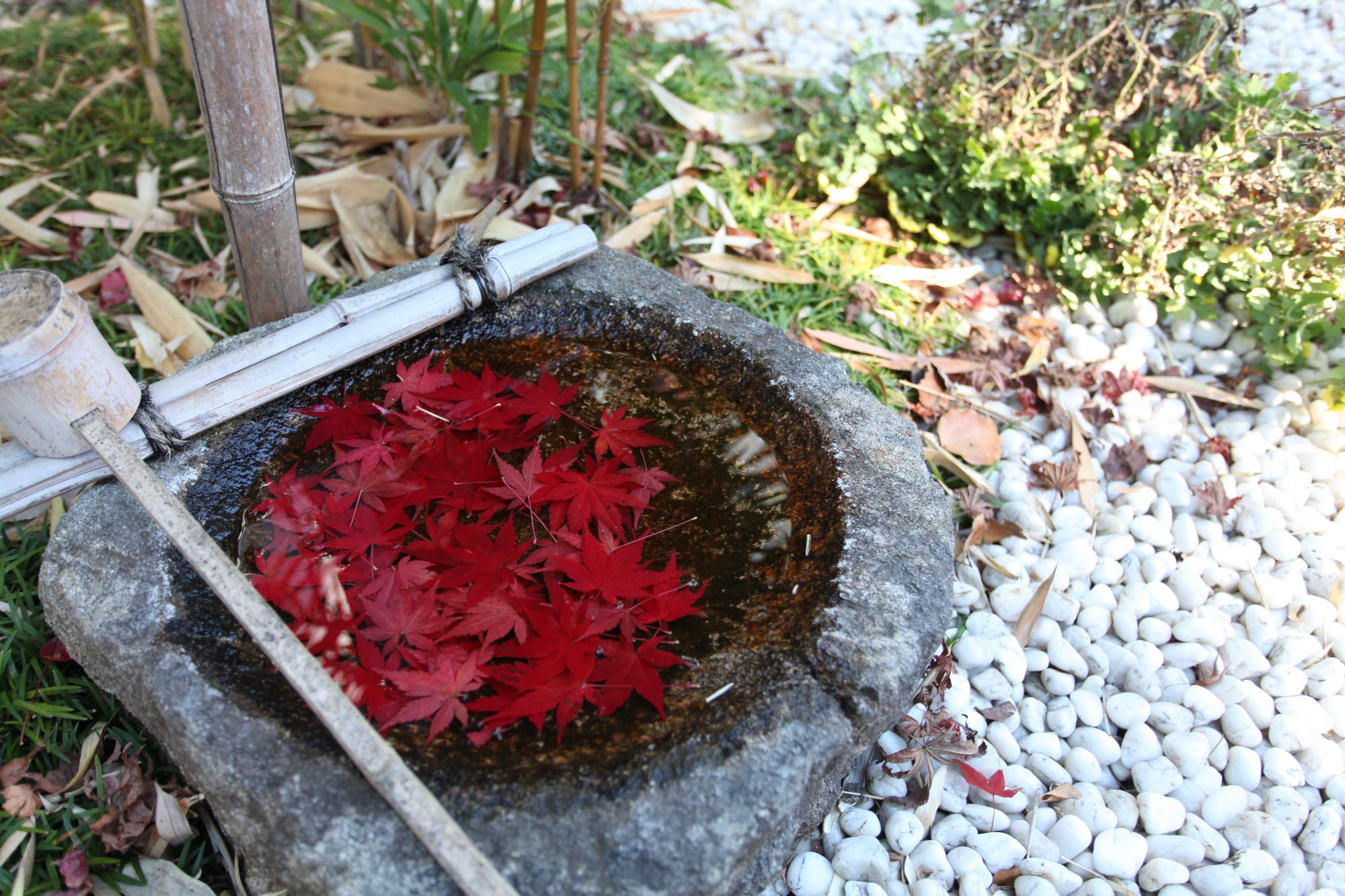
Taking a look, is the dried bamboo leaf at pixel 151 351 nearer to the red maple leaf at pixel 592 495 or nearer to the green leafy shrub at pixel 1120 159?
the red maple leaf at pixel 592 495

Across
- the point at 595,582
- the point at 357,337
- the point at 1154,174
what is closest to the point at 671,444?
the point at 595,582

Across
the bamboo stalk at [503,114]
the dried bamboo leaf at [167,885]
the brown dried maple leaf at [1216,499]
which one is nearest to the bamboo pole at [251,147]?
the bamboo stalk at [503,114]

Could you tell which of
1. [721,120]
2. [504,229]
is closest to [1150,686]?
[504,229]

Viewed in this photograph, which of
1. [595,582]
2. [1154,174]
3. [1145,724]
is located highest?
[1154,174]

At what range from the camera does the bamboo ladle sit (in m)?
1.32

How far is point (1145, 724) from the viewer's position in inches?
82.5

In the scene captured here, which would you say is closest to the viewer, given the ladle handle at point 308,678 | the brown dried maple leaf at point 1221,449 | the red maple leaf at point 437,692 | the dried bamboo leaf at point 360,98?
the ladle handle at point 308,678

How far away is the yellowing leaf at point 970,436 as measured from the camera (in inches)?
104

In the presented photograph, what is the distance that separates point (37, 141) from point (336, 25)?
1.28 meters

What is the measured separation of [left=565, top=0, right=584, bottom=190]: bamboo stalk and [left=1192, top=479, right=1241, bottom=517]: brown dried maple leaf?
208 centimetres

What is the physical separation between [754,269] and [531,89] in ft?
2.97

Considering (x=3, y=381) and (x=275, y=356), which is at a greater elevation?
(x=3, y=381)

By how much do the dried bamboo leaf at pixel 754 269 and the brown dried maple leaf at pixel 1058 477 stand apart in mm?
957

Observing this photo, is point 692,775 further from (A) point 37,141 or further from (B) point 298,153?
(A) point 37,141
